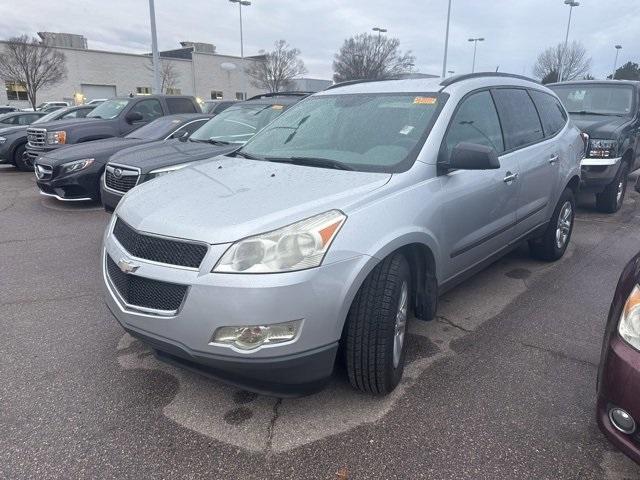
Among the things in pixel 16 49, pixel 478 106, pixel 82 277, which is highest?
pixel 16 49

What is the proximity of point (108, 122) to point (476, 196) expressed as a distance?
842cm

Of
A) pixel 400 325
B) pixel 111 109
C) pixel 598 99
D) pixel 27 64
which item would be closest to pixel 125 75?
pixel 27 64

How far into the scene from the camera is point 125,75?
159 ft

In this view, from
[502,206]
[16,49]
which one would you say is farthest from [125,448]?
[16,49]

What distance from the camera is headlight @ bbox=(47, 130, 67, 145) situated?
9.11 m

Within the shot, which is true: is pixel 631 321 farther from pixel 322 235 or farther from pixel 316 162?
pixel 316 162

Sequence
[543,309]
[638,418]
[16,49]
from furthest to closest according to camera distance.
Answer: [16,49] → [543,309] → [638,418]

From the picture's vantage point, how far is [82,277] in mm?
4621

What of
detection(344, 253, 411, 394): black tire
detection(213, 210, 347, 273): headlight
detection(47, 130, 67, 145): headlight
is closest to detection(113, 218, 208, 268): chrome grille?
detection(213, 210, 347, 273): headlight

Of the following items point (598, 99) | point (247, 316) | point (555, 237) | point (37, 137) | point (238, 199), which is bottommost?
point (555, 237)

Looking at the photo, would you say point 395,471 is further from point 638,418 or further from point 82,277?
point 82,277

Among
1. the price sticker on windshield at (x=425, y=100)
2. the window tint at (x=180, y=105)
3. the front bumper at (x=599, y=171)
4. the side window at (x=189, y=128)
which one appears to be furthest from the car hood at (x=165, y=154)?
the front bumper at (x=599, y=171)

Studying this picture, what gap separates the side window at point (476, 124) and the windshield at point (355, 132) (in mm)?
200

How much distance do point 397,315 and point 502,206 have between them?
1.58 metres
